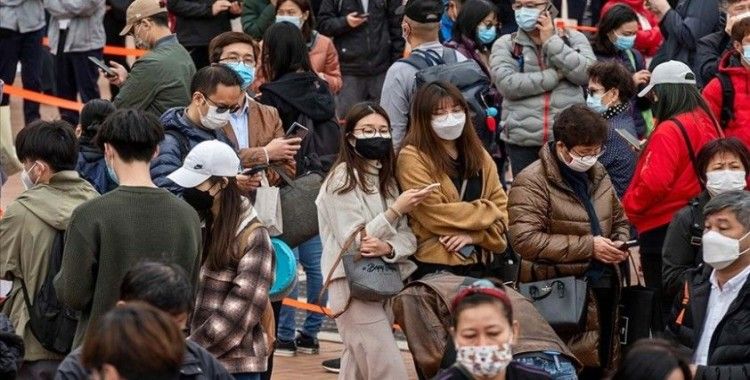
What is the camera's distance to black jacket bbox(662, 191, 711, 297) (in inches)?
343

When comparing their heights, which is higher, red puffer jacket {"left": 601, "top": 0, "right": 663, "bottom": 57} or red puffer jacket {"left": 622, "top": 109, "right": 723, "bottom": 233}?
red puffer jacket {"left": 622, "top": 109, "right": 723, "bottom": 233}

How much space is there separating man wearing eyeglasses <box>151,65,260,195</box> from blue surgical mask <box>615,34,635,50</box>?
13.4 ft

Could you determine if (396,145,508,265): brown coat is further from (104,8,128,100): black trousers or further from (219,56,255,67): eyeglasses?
(104,8,128,100): black trousers

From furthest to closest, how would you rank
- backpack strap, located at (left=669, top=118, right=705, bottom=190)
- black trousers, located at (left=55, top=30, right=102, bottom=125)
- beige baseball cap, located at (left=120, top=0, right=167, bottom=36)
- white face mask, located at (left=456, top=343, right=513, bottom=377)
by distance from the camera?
black trousers, located at (left=55, top=30, right=102, bottom=125)
beige baseball cap, located at (left=120, top=0, right=167, bottom=36)
backpack strap, located at (left=669, top=118, right=705, bottom=190)
white face mask, located at (left=456, top=343, right=513, bottom=377)

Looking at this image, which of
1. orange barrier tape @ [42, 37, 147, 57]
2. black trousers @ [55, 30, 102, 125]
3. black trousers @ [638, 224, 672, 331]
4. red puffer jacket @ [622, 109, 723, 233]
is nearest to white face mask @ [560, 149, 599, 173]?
red puffer jacket @ [622, 109, 723, 233]

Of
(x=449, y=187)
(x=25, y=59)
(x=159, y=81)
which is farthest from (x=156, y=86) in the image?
(x=25, y=59)

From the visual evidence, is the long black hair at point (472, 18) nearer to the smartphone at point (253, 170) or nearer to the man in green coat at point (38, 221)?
the smartphone at point (253, 170)

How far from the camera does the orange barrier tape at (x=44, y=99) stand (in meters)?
15.6

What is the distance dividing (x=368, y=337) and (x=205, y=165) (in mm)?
1536

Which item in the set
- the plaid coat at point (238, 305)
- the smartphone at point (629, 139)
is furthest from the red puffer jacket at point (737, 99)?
the plaid coat at point (238, 305)

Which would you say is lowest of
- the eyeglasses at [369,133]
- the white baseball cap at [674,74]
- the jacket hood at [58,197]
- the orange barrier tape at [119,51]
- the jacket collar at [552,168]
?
the orange barrier tape at [119,51]

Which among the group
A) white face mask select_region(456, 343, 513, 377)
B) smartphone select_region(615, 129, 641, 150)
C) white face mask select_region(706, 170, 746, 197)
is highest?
white face mask select_region(456, 343, 513, 377)

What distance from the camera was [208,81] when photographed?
902 cm

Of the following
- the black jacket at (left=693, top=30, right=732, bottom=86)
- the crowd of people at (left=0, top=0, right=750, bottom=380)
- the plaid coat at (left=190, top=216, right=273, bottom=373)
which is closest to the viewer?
the crowd of people at (left=0, top=0, right=750, bottom=380)
